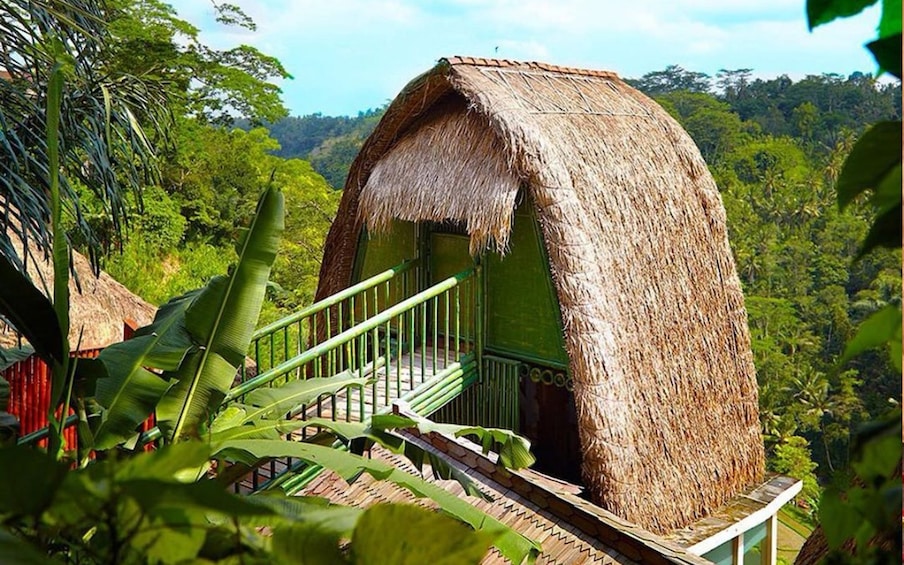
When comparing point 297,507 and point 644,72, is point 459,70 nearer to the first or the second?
point 297,507

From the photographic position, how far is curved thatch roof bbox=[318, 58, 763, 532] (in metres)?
4.67

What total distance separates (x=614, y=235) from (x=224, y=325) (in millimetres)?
2679

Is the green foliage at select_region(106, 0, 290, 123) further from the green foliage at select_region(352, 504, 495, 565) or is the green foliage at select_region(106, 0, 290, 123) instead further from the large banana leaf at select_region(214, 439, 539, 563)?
the green foliage at select_region(352, 504, 495, 565)

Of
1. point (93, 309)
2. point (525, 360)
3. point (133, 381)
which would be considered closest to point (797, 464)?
point (525, 360)

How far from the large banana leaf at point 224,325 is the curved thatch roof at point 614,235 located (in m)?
1.98

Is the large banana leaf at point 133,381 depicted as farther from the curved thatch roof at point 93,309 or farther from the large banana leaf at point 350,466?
the curved thatch roof at point 93,309

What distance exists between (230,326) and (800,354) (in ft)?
65.7

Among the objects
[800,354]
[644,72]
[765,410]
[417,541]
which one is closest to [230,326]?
[417,541]

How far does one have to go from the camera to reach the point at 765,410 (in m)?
19.3

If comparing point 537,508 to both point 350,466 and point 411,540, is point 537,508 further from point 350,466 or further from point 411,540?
point 411,540

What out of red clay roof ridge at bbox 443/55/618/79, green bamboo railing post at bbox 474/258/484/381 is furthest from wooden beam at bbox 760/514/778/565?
red clay roof ridge at bbox 443/55/618/79

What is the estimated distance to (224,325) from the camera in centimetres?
311

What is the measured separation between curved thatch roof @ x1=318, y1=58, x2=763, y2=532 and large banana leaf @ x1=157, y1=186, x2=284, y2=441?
198 centimetres

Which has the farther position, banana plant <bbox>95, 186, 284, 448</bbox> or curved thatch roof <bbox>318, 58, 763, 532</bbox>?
curved thatch roof <bbox>318, 58, 763, 532</bbox>
